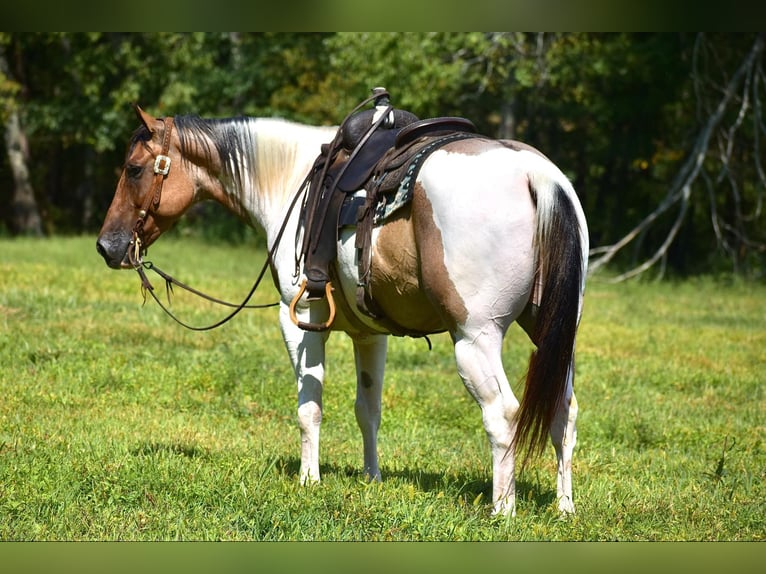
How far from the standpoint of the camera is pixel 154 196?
6109mm

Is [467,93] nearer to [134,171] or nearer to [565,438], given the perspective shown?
[134,171]

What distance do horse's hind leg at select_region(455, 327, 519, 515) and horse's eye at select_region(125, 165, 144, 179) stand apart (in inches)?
94.3

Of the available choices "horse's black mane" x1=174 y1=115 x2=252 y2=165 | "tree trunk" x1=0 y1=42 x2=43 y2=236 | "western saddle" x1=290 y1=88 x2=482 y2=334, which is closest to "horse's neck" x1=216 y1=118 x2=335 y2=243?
"horse's black mane" x1=174 y1=115 x2=252 y2=165

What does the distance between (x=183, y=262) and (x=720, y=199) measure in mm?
11944

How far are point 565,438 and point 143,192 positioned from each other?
9.57 ft

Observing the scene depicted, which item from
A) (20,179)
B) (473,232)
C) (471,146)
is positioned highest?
(471,146)

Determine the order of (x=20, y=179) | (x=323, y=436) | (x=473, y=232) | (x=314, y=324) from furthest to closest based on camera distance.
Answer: (x=20, y=179)
(x=323, y=436)
(x=314, y=324)
(x=473, y=232)

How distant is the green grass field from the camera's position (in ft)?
16.4

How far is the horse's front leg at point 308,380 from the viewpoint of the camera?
19.4ft

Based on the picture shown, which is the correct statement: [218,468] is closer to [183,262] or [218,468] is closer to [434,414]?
[434,414]

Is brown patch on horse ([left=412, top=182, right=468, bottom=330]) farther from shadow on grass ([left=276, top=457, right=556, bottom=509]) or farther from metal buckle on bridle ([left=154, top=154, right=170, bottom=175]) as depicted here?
metal buckle on bridle ([left=154, top=154, right=170, bottom=175])

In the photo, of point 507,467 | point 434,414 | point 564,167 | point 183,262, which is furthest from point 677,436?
point 564,167

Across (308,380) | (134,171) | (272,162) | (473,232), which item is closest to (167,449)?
(308,380)

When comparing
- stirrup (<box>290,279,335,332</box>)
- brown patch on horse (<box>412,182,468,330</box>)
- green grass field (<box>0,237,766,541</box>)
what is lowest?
green grass field (<box>0,237,766,541</box>)
